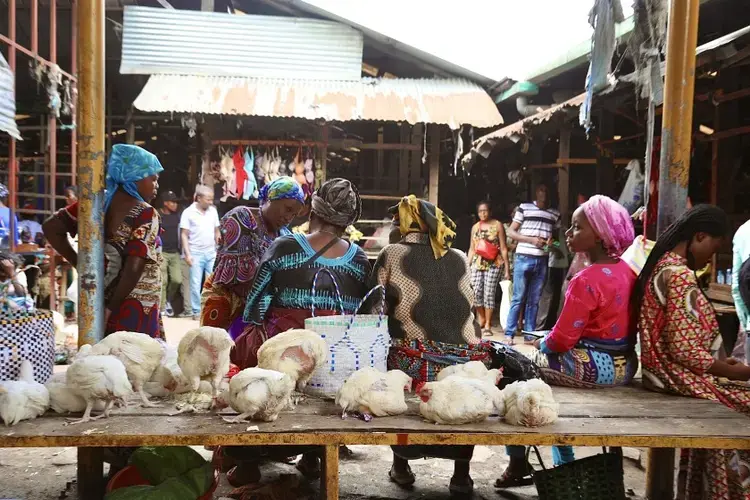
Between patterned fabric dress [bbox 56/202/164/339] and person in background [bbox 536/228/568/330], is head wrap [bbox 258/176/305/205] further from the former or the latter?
person in background [bbox 536/228/568/330]

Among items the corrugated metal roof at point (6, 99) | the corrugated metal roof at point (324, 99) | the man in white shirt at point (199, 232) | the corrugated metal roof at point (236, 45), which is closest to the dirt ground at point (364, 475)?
the corrugated metal roof at point (6, 99)

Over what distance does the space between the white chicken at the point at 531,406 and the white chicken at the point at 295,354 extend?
0.79 metres

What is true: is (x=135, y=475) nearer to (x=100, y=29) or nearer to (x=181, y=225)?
(x=100, y=29)

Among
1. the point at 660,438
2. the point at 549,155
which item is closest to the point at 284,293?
the point at 660,438

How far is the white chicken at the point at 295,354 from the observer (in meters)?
2.53

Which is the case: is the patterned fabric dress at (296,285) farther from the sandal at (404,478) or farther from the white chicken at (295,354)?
the sandal at (404,478)

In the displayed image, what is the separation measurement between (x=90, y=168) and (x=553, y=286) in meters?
7.37

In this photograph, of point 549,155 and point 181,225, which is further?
point 549,155

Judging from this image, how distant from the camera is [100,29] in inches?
133

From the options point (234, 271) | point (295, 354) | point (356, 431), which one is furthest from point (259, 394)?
point (234, 271)

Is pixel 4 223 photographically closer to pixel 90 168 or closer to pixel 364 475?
pixel 90 168

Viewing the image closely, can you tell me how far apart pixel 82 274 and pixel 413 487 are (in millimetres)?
2294

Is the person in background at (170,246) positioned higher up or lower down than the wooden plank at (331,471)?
higher up

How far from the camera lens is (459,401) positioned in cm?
243
